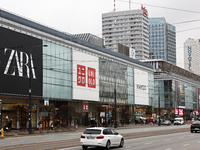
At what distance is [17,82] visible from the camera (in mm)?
51969

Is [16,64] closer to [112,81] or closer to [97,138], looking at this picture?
[97,138]

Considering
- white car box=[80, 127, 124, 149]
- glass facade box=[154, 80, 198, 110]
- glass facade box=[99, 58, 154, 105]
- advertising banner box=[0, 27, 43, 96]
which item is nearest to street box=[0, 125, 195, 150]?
white car box=[80, 127, 124, 149]

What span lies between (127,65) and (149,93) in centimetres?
1650

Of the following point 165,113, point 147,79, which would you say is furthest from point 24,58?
point 165,113

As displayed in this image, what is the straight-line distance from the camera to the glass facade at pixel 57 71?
59206 millimetres

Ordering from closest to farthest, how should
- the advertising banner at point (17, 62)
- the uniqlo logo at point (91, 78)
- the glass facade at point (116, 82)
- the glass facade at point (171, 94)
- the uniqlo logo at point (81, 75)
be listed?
the advertising banner at point (17, 62), the uniqlo logo at point (81, 75), the uniqlo logo at point (91, 78), the glass facade at point (116, 82), the glass facade at point (171, 94)

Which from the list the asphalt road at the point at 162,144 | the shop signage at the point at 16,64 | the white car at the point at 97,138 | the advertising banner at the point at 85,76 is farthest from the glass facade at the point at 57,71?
the white car at the point at 97,138

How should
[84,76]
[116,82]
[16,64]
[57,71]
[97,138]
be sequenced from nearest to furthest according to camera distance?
[97,138], [16,64], [57,71], [84,76], [116,82]

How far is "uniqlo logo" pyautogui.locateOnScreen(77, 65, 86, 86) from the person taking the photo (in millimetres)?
68688

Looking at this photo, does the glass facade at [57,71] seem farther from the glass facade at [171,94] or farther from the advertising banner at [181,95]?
the advertising banner at [181,95]

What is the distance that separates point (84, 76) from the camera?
7094 centimetres

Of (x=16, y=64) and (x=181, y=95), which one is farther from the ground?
(x=16, y=64)

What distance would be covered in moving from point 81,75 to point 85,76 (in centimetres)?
179

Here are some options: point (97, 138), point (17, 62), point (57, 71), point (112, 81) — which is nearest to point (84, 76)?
point (57, 71)
